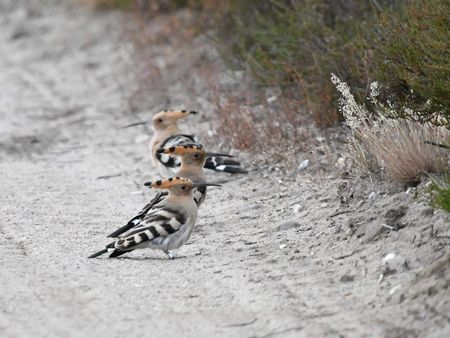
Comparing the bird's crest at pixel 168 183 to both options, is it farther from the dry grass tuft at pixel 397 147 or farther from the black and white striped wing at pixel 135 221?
the dry grass tuft at pixel 397 147

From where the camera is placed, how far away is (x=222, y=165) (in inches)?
333

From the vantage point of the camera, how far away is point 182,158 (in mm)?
8023

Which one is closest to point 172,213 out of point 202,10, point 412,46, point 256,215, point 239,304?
point 256,215

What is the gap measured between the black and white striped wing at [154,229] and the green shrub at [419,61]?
5.22ft

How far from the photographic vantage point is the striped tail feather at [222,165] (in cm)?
845

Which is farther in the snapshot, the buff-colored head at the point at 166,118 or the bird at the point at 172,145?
the buff-colored head at the point at 166,118

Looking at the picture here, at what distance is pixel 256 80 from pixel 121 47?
4289mm

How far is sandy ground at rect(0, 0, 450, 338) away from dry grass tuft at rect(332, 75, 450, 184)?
5.7 inches

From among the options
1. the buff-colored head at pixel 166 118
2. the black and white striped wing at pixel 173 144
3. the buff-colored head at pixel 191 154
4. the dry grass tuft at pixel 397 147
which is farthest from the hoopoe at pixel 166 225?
the buff-colored head at pixel 166 118

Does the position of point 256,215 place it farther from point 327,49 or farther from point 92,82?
point 92,82

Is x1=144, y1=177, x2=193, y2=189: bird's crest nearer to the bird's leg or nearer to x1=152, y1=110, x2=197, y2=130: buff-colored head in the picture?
the bird's leg

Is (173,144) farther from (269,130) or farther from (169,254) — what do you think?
(169,254)

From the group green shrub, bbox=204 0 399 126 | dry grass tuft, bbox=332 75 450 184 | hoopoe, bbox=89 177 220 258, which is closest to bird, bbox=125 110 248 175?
green shrub, bbox=204 0 399 126

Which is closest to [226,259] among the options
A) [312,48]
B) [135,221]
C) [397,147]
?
[135,221]
